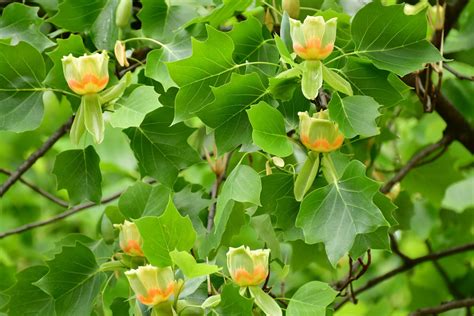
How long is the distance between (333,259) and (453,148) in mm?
1063

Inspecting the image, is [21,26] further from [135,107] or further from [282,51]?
[282,51]

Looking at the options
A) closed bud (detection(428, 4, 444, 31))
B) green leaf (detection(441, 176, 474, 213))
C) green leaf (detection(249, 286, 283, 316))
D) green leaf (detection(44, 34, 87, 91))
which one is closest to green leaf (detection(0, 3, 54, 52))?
green leaf (detection(44, 34, 87, 91))

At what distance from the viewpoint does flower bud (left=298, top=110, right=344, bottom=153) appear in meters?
1.02

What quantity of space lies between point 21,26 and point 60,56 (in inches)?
6.0

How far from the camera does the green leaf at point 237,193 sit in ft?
3.39

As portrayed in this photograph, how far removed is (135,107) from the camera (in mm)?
1101

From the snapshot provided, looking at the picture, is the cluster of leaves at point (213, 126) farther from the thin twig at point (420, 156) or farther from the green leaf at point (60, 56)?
the thin twig at point (420, 156)

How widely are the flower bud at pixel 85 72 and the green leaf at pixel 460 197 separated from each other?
3.52 ft

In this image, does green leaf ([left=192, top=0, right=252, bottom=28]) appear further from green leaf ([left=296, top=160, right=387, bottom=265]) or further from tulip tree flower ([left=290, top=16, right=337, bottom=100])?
green leaf ([left=296, top=160, right=387, bottom=265])

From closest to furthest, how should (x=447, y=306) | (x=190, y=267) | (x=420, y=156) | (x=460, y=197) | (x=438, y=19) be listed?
(x=190, y=267), (x=438, y=19), (x=447, y=306), (x=420, y=156), (x=460, y=197)

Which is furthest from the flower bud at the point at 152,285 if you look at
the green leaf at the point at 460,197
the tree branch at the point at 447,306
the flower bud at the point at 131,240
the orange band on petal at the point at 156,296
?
the green leaf at the point at 460,197

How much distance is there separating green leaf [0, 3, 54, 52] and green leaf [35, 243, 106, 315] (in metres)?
0.27

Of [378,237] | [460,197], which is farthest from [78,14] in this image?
[460,197]

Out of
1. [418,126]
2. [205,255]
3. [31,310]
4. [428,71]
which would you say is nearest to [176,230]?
[205,255]
